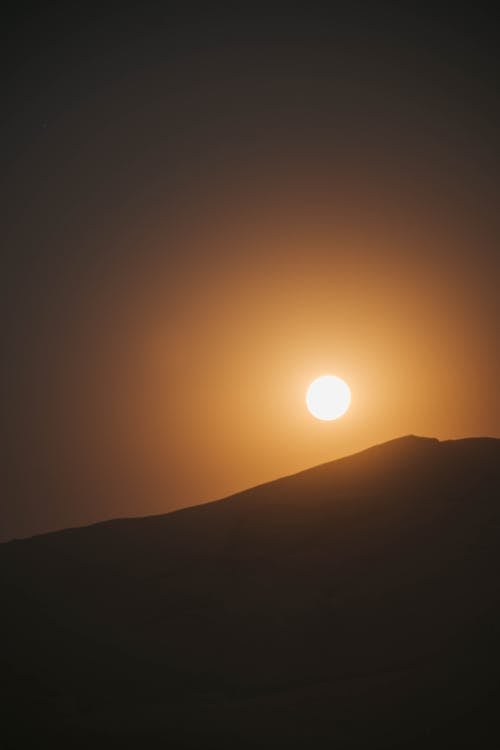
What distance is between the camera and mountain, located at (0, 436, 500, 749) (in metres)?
22.0

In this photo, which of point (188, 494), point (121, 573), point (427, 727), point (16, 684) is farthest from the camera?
point (188, 494)

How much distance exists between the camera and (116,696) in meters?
24.6

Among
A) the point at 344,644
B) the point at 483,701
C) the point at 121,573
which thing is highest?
the point at 121,573

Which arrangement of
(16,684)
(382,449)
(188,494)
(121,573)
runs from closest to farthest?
(16,684) < (121,573) < (382,449) < (188,494)

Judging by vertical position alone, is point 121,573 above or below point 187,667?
above

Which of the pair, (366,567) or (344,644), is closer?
(344,644)

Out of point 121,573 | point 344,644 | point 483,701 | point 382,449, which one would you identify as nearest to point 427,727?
point 483,701

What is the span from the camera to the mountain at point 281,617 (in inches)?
867

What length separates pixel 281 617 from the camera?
2731 cm

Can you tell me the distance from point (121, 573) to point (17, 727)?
9.09 m

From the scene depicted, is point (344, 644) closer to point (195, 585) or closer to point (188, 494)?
point (195, 585)

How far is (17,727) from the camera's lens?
75.8 feet

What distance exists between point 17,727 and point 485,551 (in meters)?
18.5

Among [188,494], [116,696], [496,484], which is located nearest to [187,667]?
[116,696]
